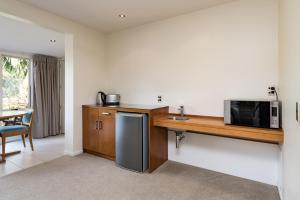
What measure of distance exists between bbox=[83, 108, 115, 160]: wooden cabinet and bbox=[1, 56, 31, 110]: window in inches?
103

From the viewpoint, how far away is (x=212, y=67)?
2.72 meters

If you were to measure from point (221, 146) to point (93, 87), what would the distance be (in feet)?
8.65

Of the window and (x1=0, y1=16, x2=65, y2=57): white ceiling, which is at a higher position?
(x1=0, y1=16, x2=65, y2=57): white ceiling

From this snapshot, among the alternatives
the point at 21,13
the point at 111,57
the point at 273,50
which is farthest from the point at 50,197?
the point at 273,50

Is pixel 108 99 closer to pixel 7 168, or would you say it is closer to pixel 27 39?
pixel 7 168

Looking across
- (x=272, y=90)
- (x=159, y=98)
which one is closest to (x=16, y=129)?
(x=159, y=98)

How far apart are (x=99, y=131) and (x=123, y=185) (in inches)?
49.1

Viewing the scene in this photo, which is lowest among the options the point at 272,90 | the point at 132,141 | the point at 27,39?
the point at 132,141

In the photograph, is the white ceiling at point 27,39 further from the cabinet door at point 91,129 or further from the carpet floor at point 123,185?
the carpet floor at point 123,185

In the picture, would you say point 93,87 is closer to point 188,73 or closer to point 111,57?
point 111,57

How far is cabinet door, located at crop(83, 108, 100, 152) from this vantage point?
131 inches

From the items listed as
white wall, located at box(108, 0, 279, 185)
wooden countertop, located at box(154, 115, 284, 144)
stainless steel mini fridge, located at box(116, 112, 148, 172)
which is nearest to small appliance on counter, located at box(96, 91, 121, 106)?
white wall, located at box(108, 0, 279, 185)

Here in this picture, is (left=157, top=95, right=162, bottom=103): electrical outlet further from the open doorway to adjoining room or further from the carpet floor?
the open doorway to adjoining room

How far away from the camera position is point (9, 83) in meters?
4.61
